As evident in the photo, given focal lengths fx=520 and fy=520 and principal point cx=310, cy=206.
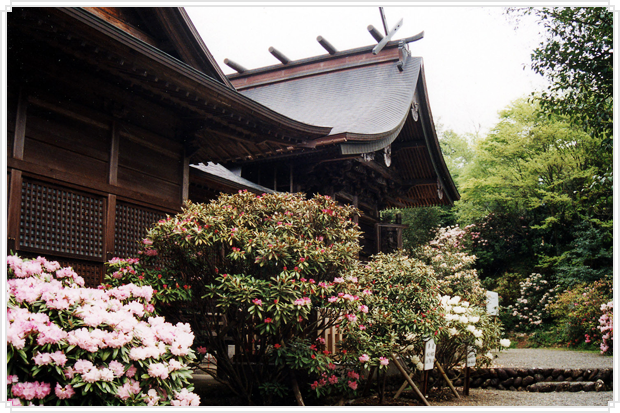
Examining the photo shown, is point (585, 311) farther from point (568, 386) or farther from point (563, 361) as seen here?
point (568, 386)

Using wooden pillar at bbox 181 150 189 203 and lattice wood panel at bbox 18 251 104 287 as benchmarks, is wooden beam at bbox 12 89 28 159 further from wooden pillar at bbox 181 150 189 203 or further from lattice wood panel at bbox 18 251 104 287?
wooden pillar at bbox 181 150 189 203

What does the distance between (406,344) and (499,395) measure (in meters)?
2.12

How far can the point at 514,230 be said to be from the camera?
1736 centimetres

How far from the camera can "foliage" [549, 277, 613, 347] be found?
10.7m

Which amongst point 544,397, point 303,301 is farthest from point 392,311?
point 544,397

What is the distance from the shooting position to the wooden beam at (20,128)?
4.42m

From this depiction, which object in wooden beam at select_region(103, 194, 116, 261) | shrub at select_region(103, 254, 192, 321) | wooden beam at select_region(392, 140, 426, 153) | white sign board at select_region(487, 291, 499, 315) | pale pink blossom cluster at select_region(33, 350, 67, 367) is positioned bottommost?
white sign board at select_region(487, 291, 499, 315)

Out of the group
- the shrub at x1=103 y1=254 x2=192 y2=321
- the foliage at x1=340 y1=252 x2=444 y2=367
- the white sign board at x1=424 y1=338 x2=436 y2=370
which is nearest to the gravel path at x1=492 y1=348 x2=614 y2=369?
the white sign board at x1=424 y1=338 x2=436 y2=370

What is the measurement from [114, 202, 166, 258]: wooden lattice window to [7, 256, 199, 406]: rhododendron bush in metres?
2.21

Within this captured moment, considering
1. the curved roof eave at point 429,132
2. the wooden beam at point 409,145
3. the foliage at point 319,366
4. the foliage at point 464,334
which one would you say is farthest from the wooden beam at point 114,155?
the wooden beam at point 409,145

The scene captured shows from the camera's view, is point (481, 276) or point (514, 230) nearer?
point (514, 230)

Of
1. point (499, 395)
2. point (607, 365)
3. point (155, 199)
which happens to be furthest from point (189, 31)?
point (607, 365)

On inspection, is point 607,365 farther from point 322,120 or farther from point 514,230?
point 514,230

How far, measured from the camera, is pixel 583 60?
259 inches
